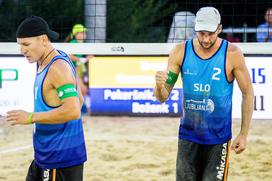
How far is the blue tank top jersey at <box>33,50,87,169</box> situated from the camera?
14.3 ft

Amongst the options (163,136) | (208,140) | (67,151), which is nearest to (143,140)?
(163,136)

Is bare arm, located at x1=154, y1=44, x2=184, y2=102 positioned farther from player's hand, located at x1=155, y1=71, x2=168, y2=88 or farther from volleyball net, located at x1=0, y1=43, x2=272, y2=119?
volleyball net, located at x1=0, y1=43, x2=272, y2=119

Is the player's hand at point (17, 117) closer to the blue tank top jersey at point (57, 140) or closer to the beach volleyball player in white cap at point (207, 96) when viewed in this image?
the blue tank top jersey at point (57, 140)

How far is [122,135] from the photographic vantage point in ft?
32.0

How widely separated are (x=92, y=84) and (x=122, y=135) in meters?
1.86

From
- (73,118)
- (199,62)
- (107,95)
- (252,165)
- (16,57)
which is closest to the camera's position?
(73,118)

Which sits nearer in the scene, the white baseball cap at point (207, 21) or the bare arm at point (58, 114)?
the bare arm at point (58, 114)

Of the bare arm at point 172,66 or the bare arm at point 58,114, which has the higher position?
the bare arm at point 172,66

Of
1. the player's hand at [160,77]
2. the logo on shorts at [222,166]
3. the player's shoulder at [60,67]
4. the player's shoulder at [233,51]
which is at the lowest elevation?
the logo on shorts at [222,166]

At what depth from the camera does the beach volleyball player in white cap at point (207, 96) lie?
484 centimetres

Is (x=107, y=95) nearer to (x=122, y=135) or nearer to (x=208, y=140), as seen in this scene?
(x=122, y=135)

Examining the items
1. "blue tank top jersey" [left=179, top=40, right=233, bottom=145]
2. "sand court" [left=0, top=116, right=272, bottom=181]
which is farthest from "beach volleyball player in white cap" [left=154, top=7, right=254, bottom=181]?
"sand court" [left=0, top=116, right=272, bottom=181]

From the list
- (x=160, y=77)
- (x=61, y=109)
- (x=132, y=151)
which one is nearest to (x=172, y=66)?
(x=160, y=77)

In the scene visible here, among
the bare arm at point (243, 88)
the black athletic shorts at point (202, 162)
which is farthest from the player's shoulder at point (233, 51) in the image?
the black athletic shorts at point (202, 162)
